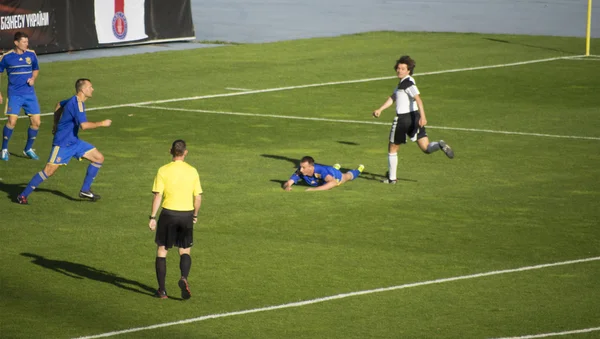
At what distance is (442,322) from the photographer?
43.3ft

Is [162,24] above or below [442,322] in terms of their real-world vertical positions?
above

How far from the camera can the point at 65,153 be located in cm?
1892

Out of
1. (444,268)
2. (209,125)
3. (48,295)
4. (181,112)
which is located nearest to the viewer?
(48,295)

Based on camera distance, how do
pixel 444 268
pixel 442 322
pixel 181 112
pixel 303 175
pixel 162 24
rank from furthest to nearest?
pixel 162 24 → pixel 181 112 → pixel 303 175 → pixel 444 268 → pixel 442 322

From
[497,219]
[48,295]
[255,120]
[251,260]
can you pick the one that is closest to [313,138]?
[255,120]

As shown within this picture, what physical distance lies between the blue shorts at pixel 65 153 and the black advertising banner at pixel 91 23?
1884 centimetres

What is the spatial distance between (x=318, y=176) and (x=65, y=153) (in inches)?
161

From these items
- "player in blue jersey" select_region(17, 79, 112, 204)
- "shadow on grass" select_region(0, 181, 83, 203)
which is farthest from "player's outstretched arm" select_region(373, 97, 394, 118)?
"shadow on grass" select_region(0, 181, 83, 203)

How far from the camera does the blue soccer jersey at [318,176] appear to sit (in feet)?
65.4

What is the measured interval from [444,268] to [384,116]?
13026 millimetres

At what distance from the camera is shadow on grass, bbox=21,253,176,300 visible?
1459 cm

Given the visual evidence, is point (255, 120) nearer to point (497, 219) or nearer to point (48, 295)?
point (497, 219)

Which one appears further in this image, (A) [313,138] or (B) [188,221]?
(A) [313,138]

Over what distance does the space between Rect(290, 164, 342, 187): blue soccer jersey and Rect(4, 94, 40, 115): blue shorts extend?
20.4 ft
